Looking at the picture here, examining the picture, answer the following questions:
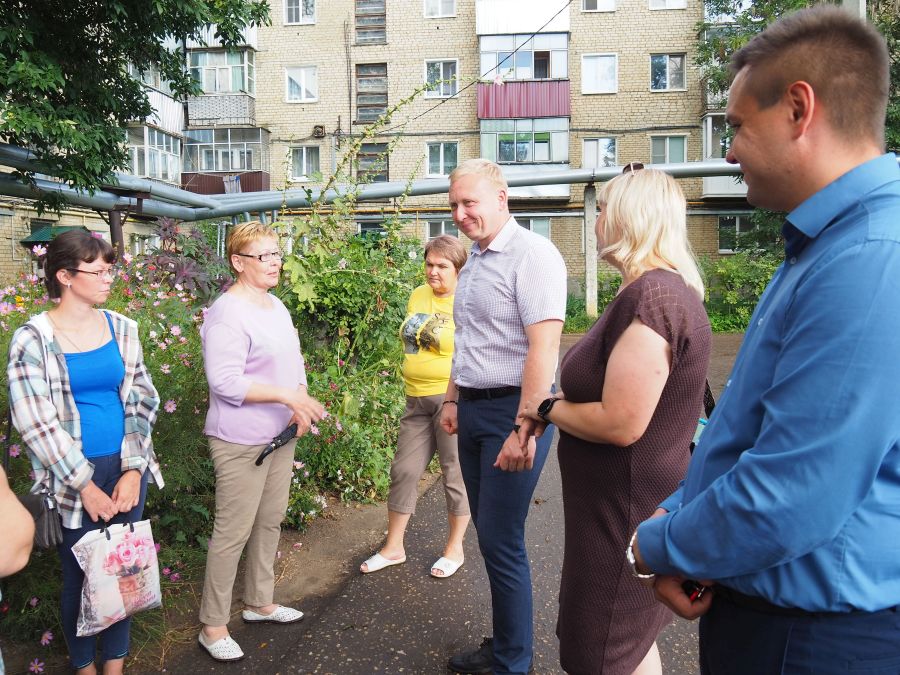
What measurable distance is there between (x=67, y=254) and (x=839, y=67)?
2.73 m

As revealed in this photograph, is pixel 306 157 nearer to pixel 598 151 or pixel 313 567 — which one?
pixel 598 151

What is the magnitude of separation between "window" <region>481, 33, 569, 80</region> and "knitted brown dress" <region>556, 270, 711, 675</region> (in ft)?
95.7

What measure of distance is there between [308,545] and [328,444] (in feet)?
2.85

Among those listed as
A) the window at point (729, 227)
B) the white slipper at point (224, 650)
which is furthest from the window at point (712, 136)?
the white slipper at point (224, 650)

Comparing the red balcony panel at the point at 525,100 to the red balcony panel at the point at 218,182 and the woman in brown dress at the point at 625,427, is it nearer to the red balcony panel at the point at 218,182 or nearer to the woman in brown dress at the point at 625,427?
the red balcony panel at the point at 218,182

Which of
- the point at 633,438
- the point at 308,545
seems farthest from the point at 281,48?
the point at 633,438

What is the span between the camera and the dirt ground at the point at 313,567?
3.12 metres

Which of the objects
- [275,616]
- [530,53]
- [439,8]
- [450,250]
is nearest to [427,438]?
[450,250]

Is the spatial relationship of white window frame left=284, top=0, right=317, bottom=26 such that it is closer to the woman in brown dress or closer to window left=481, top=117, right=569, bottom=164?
window left=481, top=117, right=569, bottom=164

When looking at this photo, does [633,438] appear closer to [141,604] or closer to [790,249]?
[790,249]

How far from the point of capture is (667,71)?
29.6 m

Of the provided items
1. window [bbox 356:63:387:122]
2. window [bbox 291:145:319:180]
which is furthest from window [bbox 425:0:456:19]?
window [bbox 291:145:319:180]

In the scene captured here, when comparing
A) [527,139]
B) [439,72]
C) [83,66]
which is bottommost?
[83,66]

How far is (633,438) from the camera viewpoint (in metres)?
1.90
